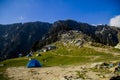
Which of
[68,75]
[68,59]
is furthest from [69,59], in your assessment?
[68,75]

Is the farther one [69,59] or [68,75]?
[69,59]

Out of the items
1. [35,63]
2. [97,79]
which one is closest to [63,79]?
[97,79]

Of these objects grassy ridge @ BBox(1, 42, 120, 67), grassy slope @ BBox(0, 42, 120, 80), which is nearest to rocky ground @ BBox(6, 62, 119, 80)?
grassy slope @ BBox(0, 42, 120, 80)

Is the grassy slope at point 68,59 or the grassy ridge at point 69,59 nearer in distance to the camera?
the grassy slope at point 68,59

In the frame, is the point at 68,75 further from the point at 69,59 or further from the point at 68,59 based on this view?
the point at 68,59

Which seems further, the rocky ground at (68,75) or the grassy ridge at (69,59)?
the grassy ridge at (69,59)

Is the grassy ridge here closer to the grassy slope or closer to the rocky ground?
the grassy slope

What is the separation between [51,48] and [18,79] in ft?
351

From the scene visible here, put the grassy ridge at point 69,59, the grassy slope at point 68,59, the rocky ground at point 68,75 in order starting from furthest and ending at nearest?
the grassy ridge at point 69,59 < the grassy slope at point 68,59 < the rocky ground at point 68,75

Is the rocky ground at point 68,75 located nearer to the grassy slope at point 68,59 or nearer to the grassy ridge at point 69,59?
the grassy slope at point 68,59

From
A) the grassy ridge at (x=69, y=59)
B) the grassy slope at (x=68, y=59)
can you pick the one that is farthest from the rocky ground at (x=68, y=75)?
the grassy ridge at (x=69, y=59)

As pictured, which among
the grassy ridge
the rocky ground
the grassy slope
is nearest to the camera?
the rocky ground

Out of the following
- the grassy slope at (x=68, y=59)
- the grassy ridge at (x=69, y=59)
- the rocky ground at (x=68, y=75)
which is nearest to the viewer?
the rocky ground at (x=68, y=75)

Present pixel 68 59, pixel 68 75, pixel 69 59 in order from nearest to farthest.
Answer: pixel 68 75
pixel 69 59
pixel 68 59
